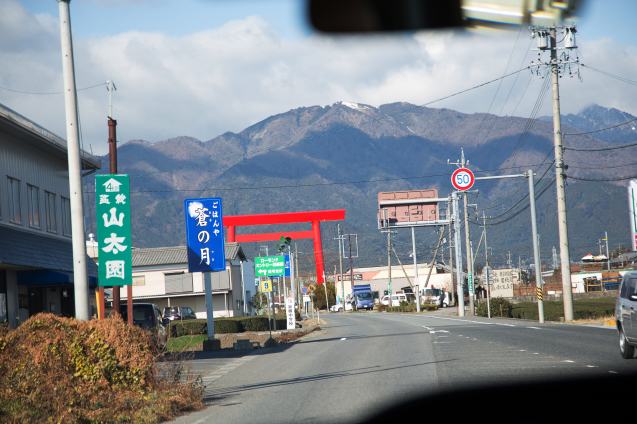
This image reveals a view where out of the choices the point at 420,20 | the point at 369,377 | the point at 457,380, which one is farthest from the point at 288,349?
the point at 420,20

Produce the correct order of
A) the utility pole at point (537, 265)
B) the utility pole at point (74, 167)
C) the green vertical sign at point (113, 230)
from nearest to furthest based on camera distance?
the utility pole at point (74, 167), the green vertical sign at point (113, 230), the utility pole at point (537, 265)

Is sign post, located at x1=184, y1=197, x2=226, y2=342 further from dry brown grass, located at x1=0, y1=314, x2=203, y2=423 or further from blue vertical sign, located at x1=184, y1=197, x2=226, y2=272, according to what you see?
dry brown grass, located at x1=0, y1=314, x2=203, y2=423

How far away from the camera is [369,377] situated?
11609 millimetres

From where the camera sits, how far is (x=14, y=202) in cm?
1961

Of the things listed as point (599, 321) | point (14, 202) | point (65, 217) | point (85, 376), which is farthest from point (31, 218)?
point (599, 321)

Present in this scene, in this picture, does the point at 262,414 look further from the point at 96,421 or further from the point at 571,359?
the point at 571,359

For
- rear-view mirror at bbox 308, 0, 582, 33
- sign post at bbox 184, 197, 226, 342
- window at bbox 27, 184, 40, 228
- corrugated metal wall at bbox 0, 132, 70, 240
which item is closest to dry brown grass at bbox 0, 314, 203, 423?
rear-view mirror at bbox 308, 0, 582, 33

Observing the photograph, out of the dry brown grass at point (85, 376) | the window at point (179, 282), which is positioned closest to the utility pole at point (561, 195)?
the dry brown grass at point (85, 376)

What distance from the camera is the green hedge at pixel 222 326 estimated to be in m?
33.1

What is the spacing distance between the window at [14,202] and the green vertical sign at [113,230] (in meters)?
8.47

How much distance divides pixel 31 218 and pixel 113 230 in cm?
1037

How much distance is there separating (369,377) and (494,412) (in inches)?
170

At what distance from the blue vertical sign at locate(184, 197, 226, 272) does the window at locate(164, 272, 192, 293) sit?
29554 mm

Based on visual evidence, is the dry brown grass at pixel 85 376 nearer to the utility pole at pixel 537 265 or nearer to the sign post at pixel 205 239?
the sign post at pixel 205 239
